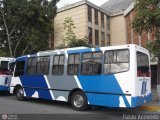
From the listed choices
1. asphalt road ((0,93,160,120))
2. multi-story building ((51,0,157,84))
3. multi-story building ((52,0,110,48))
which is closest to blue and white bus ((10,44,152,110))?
asphalt road ((0,93,160,120))

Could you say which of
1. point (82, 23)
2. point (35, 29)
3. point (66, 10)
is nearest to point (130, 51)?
point (35, 29)

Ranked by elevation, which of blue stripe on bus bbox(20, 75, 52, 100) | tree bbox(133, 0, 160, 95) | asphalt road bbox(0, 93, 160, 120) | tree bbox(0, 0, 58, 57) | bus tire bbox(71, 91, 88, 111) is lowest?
asphalt road bbox(0, 93, 160, 120)

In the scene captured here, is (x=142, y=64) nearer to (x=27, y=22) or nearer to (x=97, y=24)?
(x=27, y=22)

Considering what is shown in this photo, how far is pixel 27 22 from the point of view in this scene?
28.5m

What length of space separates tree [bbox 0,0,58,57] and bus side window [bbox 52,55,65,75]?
13.5 metres

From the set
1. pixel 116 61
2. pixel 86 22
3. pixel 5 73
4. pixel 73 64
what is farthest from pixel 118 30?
pixel 116 61

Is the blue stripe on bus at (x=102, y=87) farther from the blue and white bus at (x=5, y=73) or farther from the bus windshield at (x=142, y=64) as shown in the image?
the blue and white bus at (x=5, y=73)

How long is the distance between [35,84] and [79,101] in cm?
304

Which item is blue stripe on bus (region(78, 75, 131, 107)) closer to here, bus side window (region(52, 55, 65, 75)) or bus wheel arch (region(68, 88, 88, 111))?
bus wheel arch (region(68, 88, 88, 111))

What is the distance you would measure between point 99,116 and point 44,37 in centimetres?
1892

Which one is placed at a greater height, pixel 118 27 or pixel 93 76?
pixel 118 27

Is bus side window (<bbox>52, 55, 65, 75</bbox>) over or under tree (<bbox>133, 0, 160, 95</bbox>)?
under

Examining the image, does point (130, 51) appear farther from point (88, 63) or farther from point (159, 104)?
point (159, 104)

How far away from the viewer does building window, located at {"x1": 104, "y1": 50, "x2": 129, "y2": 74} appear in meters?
12.3
